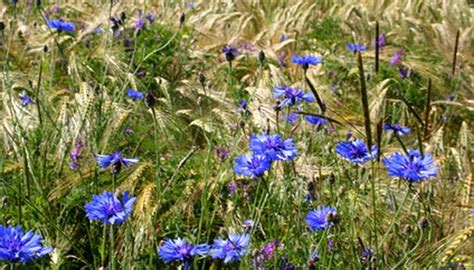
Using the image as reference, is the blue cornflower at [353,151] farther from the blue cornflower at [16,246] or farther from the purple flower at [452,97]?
the purple flower at [452,97]

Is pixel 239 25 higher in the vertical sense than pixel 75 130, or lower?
higher

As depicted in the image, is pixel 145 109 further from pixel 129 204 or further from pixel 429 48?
pixel 429 48

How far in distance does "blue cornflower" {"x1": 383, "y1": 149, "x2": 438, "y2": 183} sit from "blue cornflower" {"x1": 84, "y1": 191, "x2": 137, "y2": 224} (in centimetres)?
51

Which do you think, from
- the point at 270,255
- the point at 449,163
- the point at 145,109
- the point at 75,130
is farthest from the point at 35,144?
the point at 449,163

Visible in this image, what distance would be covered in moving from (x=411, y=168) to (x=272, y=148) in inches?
11.2

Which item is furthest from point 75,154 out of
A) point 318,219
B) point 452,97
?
point 452,97

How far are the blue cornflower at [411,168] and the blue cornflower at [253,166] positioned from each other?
0.79ft

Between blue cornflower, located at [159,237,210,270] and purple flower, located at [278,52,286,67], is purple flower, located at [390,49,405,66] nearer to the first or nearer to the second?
purple flower, located at [278,52,286,67]

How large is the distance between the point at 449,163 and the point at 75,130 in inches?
46.3

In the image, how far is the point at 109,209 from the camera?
4.58 ft

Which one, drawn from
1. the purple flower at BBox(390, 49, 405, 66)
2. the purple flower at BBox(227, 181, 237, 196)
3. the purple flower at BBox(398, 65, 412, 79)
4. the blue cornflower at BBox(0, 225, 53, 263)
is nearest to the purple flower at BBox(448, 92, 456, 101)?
the purple flower at BBox(398, 65, 412, 79)

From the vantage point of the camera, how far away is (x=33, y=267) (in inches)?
71.4

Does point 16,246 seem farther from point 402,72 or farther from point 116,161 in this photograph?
point 402,72

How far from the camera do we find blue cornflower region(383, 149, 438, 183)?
145 cm
